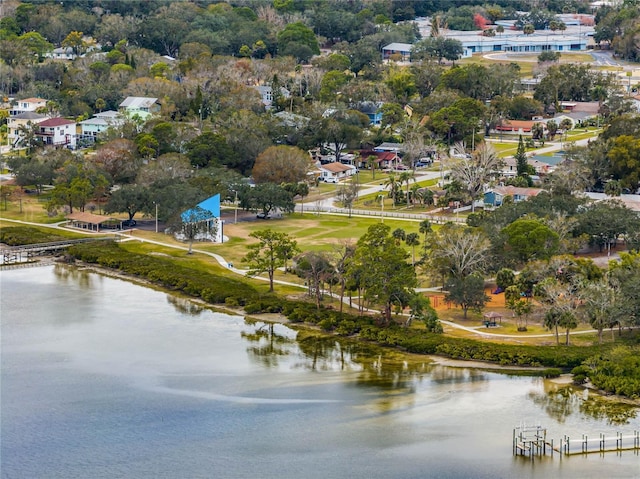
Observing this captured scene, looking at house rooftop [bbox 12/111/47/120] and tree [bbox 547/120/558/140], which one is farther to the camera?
house rooftop [bbox 12/111/47/120]

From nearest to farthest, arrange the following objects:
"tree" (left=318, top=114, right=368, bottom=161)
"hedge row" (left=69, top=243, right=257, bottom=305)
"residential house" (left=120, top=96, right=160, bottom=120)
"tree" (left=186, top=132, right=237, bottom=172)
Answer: "hedge row" (left=69, top=243, right=257, bottom=305)
"tree" (left=186, top=132, right=237, bottom=172)
"tree" (left=318, top=114, right=368, bottom=161)
"residential house" (left=120, top=96, right=160, bottom=120)

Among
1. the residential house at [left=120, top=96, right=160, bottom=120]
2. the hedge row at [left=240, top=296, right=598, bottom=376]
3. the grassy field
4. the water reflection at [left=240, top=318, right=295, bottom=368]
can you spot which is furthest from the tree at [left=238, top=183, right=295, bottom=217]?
the grassy field

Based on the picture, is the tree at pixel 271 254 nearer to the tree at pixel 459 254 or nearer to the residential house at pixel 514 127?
the tree at pixel 459 254

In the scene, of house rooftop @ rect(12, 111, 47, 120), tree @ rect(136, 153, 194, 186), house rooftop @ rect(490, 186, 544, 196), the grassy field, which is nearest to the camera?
tree @ rect(136, 153, 194, 186)

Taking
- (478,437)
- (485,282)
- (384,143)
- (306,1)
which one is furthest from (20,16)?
(478,437)

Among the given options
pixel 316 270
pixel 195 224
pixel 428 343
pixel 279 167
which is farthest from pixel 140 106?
pixel 428 343

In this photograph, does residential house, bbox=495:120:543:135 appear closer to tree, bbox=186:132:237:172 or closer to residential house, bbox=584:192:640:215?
residential house, bbox=584:192:640:215

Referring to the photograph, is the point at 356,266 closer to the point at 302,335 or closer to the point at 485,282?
the point at 302,335

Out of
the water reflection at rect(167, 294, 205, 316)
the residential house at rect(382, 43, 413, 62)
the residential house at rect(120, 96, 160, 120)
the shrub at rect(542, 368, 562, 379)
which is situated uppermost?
the residential house at rect(382, 43, 413, 62)

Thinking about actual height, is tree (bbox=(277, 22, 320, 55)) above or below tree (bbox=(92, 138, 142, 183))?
above
